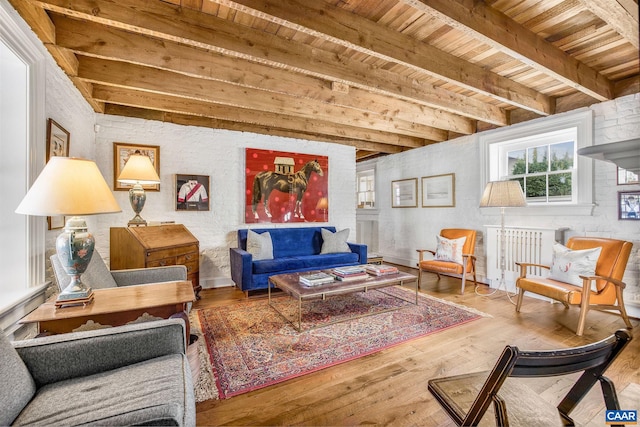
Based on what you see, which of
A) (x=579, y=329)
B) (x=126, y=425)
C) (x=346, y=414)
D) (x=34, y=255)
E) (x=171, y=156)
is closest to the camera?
(x=126, y=425)

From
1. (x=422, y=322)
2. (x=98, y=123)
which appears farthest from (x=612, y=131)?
(x=98, y=123)

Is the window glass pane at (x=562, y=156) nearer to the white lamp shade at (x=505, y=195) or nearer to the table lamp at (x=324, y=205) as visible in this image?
the white lamp shade at (x=505, y=195)

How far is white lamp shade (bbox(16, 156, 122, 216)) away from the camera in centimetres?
138

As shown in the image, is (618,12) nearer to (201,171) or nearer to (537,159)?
(537,159)

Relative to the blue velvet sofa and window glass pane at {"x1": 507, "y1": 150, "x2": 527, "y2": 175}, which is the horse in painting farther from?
window glass pane at {"x1": 507, "y1": 150, "x2": 527, "y2": 175}

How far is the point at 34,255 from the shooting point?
5.98 ft

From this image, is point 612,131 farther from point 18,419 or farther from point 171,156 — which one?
point 171,156

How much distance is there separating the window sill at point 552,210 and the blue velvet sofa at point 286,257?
2133 mm

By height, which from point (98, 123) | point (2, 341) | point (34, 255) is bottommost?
point (2, 341)

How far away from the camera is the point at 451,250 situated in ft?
13.2

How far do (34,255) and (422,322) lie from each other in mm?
3054

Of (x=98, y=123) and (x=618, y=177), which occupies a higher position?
(x=98, y=123)

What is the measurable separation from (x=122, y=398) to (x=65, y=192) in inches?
40.3

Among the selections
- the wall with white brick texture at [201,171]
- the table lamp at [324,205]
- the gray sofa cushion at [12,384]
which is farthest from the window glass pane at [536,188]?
the gray sofa cushion at [12,384]
